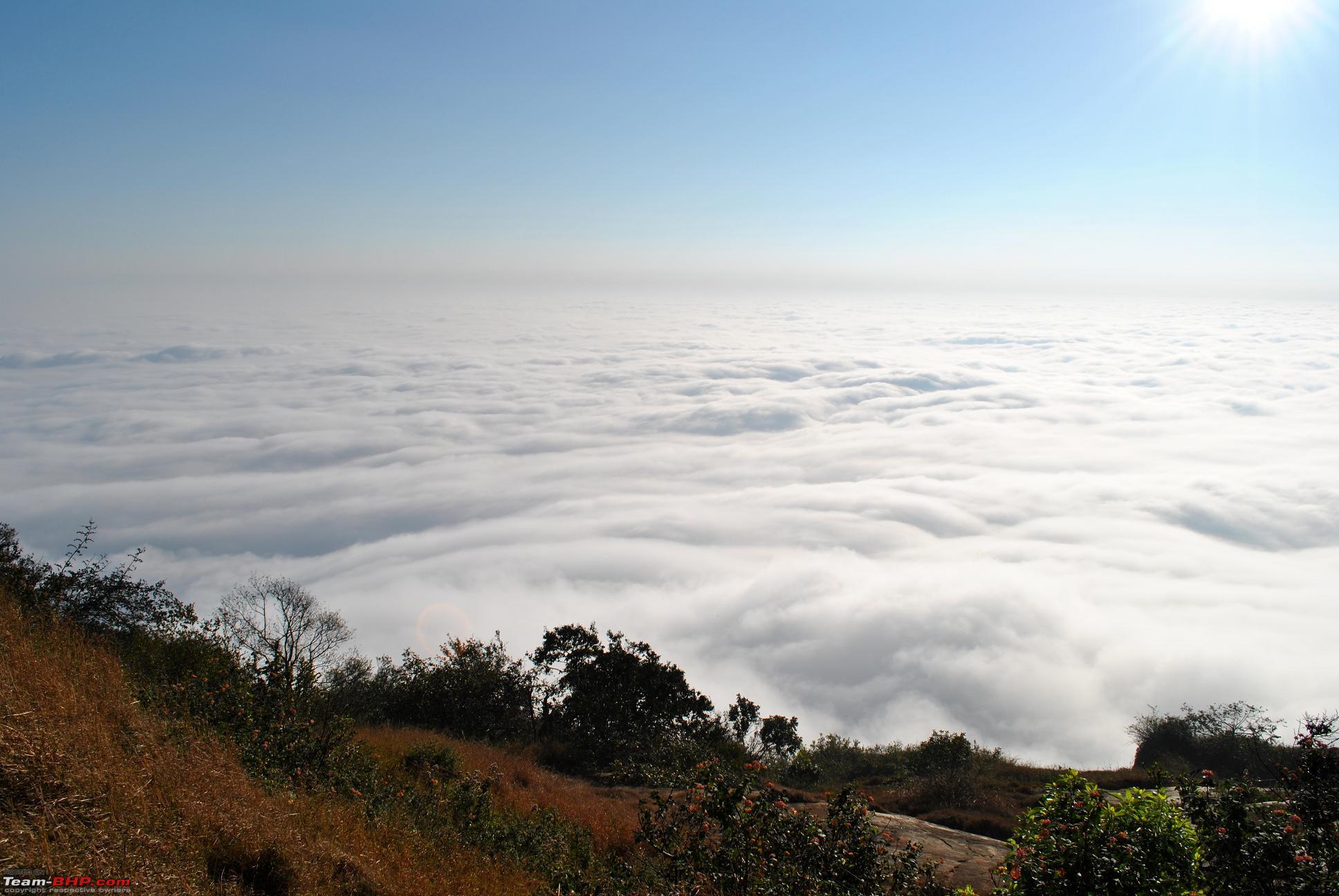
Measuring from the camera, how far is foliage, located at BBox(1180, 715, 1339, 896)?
419 cm

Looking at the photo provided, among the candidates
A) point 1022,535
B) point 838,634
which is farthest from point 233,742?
point 1022,535

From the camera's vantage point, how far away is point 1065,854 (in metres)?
4.65

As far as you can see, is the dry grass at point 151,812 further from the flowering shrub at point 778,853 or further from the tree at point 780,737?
the tree at point 780,737

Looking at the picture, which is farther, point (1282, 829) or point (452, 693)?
point (452, 693)

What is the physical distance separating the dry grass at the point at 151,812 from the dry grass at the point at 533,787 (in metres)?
4.53

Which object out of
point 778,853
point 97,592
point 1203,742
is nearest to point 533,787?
point 97,592

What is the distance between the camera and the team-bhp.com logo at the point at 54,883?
4.20 m

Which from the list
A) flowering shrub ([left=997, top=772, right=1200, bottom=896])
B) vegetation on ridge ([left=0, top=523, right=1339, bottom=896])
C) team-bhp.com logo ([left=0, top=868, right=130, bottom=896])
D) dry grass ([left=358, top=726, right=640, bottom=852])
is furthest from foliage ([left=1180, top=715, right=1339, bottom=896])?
dry grass ([left=358, top=726, right=640, bottom=852])

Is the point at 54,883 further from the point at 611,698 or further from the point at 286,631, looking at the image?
the point at 611,698

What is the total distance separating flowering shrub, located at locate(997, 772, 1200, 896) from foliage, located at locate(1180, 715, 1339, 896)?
0.16 meters

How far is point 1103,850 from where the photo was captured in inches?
179

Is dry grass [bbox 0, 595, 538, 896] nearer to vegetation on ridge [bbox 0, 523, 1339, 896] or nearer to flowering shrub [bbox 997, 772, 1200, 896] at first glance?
vegetation on ridge [bbox 0, 523, 1339, 896]

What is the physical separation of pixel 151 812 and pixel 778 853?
17.6ft

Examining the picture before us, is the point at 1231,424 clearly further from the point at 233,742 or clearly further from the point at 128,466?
the point at 128,466
